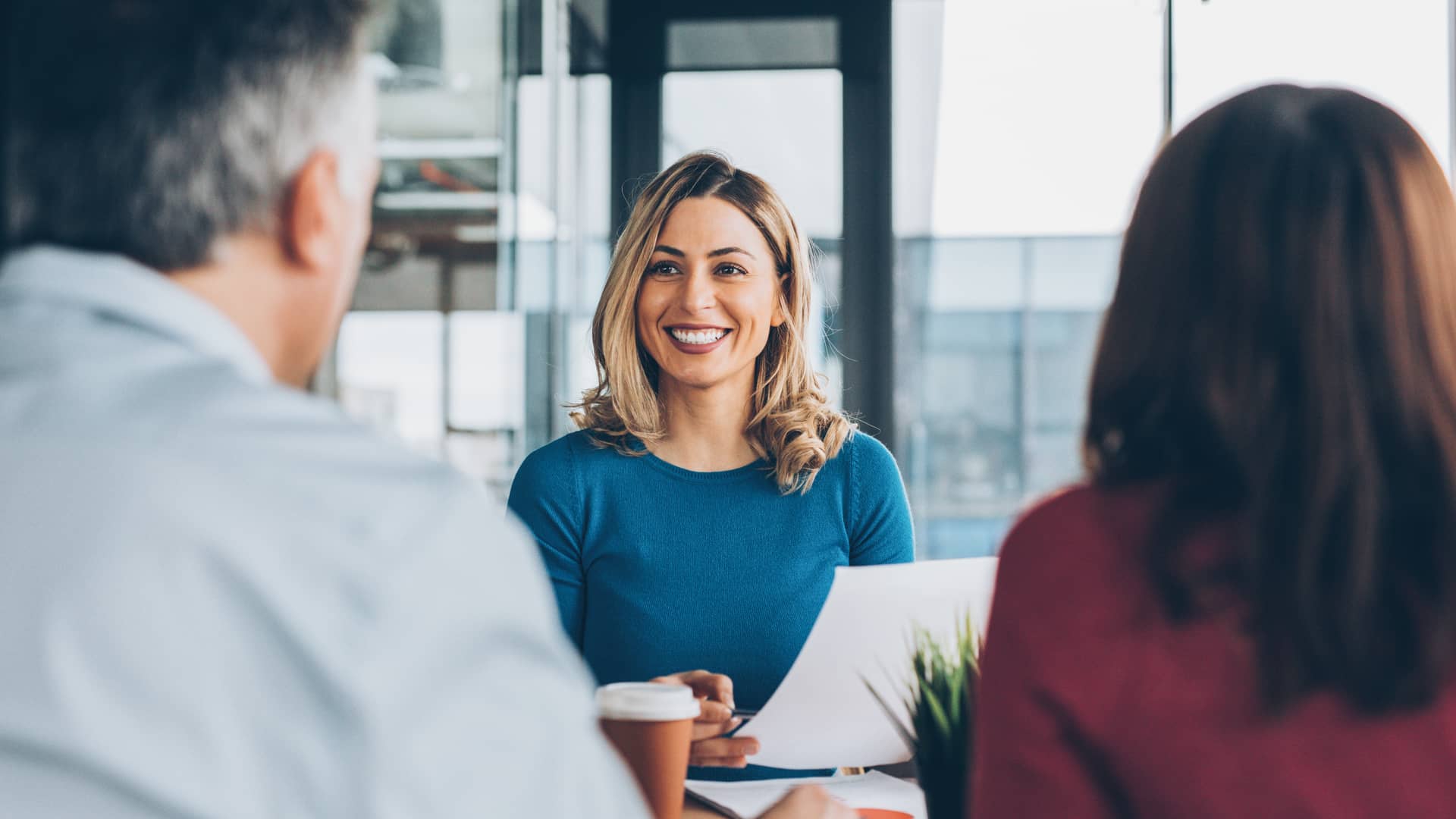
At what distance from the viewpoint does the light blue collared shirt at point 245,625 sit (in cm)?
51

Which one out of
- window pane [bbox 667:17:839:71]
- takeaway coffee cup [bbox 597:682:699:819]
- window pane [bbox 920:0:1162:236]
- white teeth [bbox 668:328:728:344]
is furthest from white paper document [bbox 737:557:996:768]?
window pane [bbox 667:17:839:71]

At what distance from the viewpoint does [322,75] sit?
69 centimetres

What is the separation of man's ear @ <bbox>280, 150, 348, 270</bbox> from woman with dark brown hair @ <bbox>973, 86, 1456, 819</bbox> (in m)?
0.47

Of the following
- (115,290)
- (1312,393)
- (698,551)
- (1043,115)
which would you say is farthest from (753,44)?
(115,290)

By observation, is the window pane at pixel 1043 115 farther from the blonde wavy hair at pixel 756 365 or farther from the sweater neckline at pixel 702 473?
the sweater neckline at pixel 702 473

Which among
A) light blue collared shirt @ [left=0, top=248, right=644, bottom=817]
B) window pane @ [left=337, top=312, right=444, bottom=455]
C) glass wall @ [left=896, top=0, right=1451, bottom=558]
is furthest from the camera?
glass wall @ [left=896, top=0, right=1451, bottom=558]

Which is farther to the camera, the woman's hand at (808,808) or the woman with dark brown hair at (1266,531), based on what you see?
the woman's hand at (808,808)

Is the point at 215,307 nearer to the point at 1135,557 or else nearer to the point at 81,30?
the point at 81,30

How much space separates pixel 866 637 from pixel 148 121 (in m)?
0.78

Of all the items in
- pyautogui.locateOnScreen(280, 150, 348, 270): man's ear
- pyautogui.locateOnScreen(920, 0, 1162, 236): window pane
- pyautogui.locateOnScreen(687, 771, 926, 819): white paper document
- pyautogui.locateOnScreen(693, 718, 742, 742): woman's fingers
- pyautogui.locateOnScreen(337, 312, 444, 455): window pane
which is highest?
pyautogui.locateOnScreen(920, 0, 1162, 236): window pane

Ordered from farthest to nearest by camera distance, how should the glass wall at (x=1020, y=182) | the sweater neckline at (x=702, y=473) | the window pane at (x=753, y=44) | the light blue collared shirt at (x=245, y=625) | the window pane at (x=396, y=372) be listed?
the window pane at (x=753, y=44) → the glass wall at (x=1020, y=182) → the window pane at (x=396, y=372) → the sweater neckline at (x=702, y=473) → the light blue collared shirt at (x=245, y=625)

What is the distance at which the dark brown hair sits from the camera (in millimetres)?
703

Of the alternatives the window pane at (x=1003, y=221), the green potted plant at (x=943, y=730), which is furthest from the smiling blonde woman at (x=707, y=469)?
the window pane at (x=1003, y=221)

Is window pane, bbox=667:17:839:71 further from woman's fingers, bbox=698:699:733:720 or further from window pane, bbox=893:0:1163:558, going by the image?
woman's fingers, bbox=698:699:733:720
